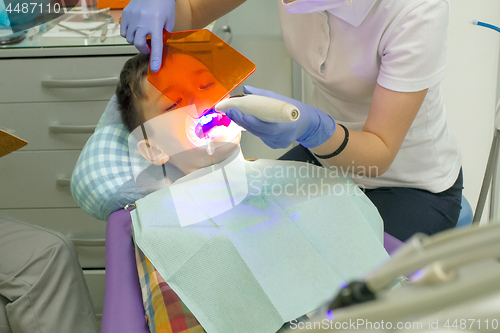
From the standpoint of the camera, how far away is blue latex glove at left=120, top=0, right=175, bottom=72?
0.89 m

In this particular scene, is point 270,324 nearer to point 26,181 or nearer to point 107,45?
point 107,45

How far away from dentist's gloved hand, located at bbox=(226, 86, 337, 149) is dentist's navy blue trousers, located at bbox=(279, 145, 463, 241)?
315 millimetres

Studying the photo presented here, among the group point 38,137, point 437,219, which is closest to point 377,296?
point 437,219

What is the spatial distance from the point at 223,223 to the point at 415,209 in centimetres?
51

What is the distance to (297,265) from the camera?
0.76 m

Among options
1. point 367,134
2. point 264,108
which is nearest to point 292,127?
point 264,108

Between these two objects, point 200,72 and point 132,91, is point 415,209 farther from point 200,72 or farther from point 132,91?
point 132,91

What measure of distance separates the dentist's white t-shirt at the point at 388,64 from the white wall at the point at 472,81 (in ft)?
2.48

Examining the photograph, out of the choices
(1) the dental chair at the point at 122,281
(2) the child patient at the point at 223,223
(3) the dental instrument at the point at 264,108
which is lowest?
(1) the dental chair at the point at 122,281

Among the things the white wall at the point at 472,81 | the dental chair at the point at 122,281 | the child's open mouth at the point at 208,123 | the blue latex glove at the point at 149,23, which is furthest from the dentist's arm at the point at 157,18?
the white wall at the point at 472,81

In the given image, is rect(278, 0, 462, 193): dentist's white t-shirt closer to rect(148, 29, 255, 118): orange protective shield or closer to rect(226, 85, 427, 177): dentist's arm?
rect(226, 85, 427, 177): dentist's arm

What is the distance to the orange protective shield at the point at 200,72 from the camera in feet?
2.78

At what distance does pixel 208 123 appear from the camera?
0.92 metres

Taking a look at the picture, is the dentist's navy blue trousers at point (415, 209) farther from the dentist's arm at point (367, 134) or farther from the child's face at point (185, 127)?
the child's face at point (185, 127)
